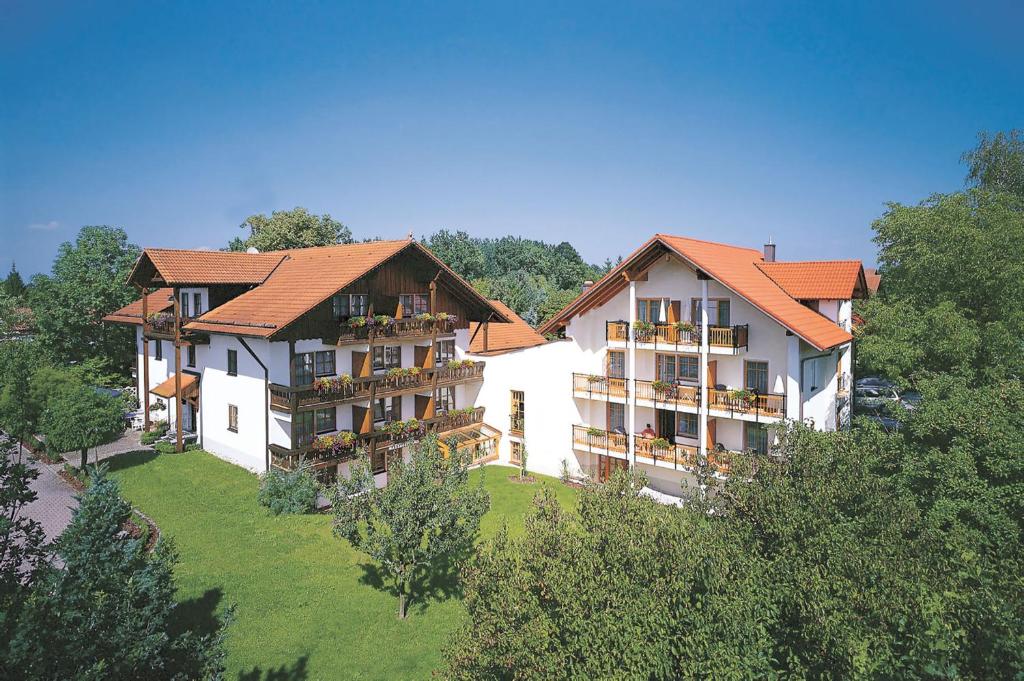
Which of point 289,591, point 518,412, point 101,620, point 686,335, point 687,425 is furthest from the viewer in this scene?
point 518,412

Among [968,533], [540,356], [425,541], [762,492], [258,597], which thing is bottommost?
[258,597]

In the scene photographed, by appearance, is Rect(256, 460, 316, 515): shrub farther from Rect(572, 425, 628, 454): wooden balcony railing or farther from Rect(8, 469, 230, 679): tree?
Rect(572, 425, 628, 454): wooden balcony railing

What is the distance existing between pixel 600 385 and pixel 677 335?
4.32 metres

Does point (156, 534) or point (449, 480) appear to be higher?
point (449, 480)

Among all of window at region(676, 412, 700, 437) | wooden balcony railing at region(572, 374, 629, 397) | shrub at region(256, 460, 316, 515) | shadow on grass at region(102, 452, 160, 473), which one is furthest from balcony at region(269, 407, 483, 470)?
window at region(676, 412, 700, 437)

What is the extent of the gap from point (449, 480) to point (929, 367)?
25.2 metres

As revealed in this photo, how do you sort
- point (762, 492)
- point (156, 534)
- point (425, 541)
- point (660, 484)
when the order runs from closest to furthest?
point (762, 492), point (425, 541), point (156, 534), point (660, 484)

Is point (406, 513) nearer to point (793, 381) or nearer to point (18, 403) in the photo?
point (793, 381)

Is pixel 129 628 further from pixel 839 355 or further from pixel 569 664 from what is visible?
pixel 839 355

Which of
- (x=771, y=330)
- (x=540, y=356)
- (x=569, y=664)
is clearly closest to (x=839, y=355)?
(x=771, y=330)

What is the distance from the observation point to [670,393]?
26453 millimetres

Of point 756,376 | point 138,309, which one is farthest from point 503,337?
point 138,309

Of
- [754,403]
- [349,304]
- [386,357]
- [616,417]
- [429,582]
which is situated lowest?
[429,582]

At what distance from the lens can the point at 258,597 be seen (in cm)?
1781
